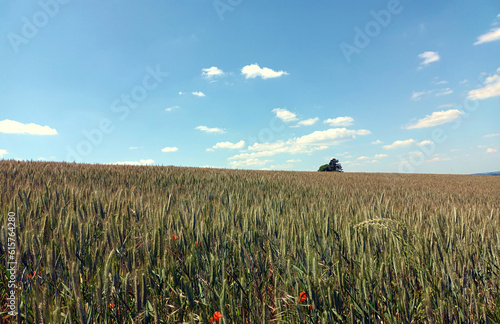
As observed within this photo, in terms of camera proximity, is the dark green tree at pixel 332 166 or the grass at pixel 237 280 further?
the dark green tree at pixel 332 166

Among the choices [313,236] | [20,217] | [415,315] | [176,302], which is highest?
[20,217]

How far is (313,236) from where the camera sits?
1.89 meters

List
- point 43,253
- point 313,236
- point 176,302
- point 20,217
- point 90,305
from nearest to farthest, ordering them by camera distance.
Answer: point 90,305
point 176,302
point 43,253
point 313,236
point 20,217

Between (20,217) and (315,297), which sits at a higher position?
(20,217)

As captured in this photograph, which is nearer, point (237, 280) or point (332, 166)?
point (237, 280)

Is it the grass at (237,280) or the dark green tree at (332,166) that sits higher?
the dark green tree at (332,166)

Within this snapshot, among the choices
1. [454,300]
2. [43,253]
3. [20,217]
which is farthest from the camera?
[20,217]

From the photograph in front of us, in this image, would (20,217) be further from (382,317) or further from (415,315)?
(415,315)

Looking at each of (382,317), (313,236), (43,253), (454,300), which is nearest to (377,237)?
(313,236)

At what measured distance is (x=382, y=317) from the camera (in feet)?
4.05

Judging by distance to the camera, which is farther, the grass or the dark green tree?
the dark green tree

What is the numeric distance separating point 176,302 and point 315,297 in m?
0.61

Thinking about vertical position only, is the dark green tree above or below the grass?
above

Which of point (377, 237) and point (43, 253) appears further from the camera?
point (377, 237)
